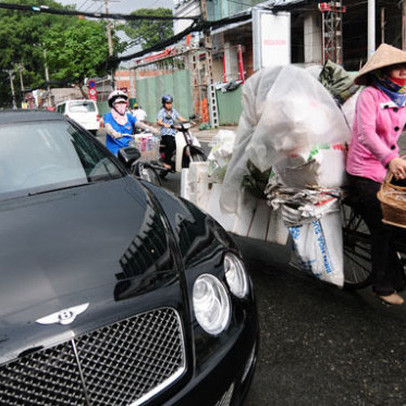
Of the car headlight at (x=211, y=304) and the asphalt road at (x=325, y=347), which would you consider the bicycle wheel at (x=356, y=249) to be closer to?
the asphalt road at (x=325, y=347)

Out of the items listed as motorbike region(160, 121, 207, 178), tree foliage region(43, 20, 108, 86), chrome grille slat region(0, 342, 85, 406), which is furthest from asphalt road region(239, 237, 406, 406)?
tree foliage region(43, 20, 108, 86)

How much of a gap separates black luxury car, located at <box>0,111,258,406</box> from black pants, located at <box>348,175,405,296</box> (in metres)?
1.12

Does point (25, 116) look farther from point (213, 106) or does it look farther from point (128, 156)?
point (213, 106)

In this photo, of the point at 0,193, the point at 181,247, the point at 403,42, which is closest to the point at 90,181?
the point at 0,193

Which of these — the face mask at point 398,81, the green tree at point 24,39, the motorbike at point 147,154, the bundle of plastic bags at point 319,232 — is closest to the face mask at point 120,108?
the motorbike at point 147,154

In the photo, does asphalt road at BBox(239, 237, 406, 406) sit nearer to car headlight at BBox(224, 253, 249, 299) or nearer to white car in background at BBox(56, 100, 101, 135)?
car headlight at BBox(224, 253, 249, 299)

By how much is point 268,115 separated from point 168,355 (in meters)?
1.80

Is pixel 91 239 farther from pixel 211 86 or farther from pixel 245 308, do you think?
pixel 211 86

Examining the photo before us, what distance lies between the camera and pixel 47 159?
2805 millimetres

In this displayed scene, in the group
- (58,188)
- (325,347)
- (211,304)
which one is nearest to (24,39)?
(58,188)

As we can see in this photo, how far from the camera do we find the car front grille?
139 cm

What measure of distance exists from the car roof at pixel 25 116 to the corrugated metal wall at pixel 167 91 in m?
21.3

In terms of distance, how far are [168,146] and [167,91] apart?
1991cm

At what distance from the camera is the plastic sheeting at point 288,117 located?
9.27ft
